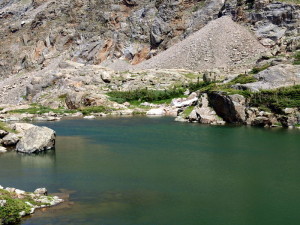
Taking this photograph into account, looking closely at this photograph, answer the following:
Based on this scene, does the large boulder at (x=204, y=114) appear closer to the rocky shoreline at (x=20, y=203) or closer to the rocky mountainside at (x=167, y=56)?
the rocky mountainside at (x=167, y=56)

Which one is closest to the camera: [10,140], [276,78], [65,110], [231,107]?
[10,140]

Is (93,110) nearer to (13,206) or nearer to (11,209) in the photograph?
(13,206)

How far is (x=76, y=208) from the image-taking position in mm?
25484

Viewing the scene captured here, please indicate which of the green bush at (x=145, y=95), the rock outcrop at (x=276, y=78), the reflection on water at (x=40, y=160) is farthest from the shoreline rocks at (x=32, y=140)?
the green bush at (x=145, y=95)

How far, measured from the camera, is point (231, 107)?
70000 mm

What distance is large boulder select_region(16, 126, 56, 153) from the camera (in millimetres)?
45969

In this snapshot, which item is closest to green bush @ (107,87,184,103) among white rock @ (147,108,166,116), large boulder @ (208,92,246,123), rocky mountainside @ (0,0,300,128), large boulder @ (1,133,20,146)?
rocky mountainside @ (0,0,300,128)

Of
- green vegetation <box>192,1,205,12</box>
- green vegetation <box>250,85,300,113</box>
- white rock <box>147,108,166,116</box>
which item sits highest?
green vegetation <box>192,1,205,12</box>

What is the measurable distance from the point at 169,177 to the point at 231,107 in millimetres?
38842

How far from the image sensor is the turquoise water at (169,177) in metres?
24.3

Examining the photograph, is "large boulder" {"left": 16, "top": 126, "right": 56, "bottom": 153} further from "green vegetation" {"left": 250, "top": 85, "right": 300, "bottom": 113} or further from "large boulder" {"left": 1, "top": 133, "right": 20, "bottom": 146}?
"green vegetation" {"left": 250, "top": 85, "right": 300, "bottom": 113}

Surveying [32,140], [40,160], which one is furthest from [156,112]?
[40,160]

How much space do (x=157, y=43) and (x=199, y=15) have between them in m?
Result: 22.0

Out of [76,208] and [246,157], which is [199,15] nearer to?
[246,157]
